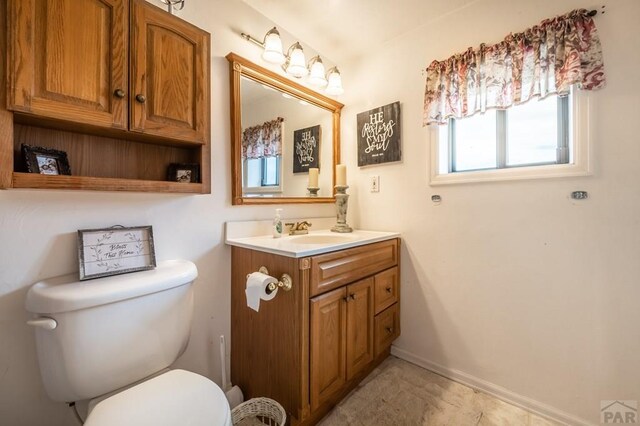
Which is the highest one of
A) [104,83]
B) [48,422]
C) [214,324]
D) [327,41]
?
[327,41]

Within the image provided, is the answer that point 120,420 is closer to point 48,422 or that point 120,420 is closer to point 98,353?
point 98,353

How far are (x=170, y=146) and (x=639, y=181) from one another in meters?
2.09

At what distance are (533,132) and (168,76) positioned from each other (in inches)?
71.5

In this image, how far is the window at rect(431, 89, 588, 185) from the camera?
1244 mm

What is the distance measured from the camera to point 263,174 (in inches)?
63.0

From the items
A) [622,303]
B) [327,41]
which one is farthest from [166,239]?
[622,303]

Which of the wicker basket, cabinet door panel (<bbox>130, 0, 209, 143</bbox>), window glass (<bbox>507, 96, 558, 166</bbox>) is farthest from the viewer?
window glass (<bbox>507, 96, 558, 166</bbox>)

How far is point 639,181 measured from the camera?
1.09m

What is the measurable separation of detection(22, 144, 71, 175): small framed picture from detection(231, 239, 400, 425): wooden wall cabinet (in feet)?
2.49

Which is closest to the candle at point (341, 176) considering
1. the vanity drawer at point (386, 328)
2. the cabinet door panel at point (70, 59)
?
the vanity drawer at point (386, 328)

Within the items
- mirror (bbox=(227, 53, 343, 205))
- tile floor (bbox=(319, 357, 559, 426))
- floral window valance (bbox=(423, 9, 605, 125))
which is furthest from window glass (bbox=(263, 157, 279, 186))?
tile floor (bbox=(319, 357, 559, 426))

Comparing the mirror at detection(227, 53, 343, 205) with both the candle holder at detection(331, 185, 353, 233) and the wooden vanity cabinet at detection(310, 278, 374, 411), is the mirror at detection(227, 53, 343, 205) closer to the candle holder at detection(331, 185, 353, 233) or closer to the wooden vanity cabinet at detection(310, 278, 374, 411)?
the candle holder at detection(331, 185, 353, 233)

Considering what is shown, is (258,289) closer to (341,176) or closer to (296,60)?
(341,176)

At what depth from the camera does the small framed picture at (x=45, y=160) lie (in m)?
0.87
